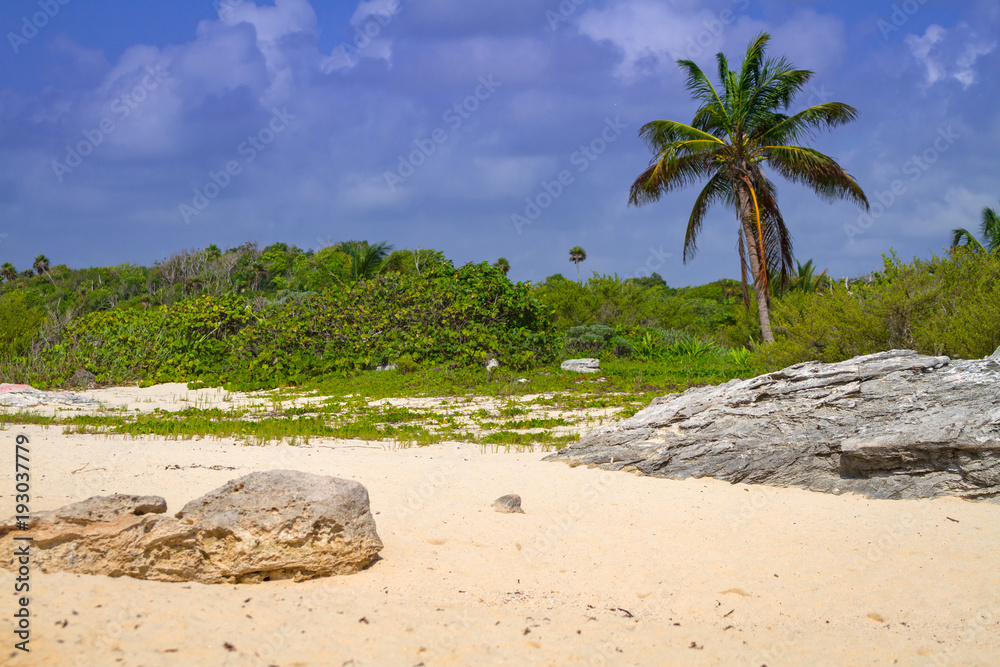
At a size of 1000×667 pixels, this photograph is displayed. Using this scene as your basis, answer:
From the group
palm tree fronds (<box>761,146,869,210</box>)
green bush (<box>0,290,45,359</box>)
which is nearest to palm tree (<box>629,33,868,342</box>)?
palm tree fronds (<box>761,146,869,210</box>)

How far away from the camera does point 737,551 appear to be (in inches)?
180

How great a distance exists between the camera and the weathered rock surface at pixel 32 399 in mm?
11344

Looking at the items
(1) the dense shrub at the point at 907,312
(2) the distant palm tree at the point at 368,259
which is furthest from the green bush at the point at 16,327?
(1) the dense shrub at the point at 907,312

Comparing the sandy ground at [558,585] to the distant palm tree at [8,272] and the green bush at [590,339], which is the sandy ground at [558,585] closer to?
the green bush at [590,339]

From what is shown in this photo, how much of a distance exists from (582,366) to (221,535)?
44.8 ft

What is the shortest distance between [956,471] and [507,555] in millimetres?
4257

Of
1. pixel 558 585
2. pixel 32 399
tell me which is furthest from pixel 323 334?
pixel 558 585

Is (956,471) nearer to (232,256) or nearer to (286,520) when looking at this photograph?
(286,520)

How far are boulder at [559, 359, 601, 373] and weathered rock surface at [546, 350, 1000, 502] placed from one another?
9.08 m

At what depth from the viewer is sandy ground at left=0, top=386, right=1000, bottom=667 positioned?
2854 millimetres

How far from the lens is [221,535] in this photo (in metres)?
3.56

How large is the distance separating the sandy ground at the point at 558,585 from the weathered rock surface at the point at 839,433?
29 centimetres

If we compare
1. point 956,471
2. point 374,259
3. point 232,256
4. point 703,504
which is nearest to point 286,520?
point 703,504

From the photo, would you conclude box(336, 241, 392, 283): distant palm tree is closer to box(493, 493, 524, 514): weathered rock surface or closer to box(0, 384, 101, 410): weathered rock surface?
box(0, 384, 101, 410): weathered rock surface
